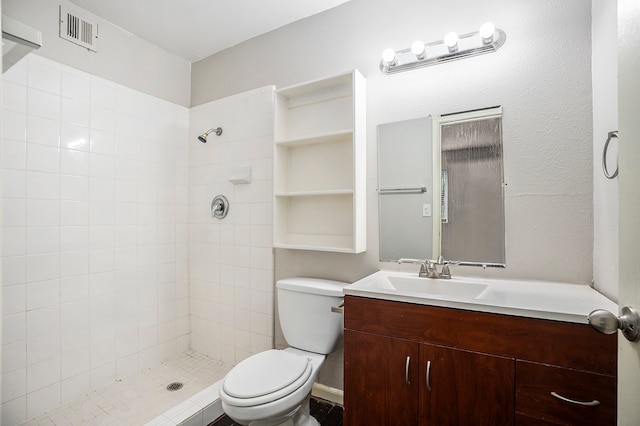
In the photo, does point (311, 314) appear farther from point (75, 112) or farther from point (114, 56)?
point (114, 56)

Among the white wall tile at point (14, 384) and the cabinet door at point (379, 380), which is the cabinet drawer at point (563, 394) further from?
the white wall tile at point (14, 384)

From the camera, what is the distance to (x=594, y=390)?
0.98 m

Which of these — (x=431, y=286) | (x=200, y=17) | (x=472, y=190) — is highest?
(x=200, y=17)

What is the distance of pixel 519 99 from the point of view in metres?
1.49

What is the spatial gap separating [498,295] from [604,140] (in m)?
0.74

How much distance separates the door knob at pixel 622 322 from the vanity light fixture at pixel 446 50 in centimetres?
133

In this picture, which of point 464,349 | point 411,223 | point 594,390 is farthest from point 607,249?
point 411,223

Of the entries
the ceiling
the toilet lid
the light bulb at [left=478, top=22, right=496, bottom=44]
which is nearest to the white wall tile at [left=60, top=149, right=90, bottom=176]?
the ceiling

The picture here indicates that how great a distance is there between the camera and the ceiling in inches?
76.0

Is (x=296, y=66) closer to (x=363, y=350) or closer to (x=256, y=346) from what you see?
(x=363, y=350)

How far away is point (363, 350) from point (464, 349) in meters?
0.40

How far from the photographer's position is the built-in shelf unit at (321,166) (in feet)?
5.87

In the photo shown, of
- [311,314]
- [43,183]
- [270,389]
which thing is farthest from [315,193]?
[43,183]

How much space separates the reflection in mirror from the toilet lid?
93 centimetres
